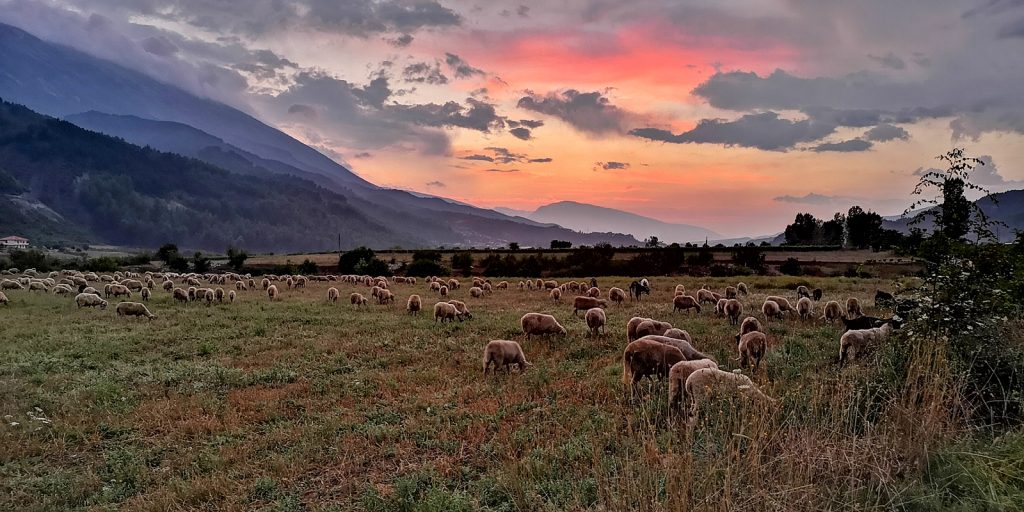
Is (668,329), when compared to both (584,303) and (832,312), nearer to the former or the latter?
(832,312)

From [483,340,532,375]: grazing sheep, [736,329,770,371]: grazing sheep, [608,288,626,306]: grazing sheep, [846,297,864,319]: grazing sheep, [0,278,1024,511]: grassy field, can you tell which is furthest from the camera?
[608,288,626,306]: grazing sheep

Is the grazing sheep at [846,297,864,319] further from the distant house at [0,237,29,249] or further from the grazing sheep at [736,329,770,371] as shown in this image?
the distant house at [0,237,29,249]

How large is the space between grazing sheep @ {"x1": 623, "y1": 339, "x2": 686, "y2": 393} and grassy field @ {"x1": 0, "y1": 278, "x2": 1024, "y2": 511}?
43cm

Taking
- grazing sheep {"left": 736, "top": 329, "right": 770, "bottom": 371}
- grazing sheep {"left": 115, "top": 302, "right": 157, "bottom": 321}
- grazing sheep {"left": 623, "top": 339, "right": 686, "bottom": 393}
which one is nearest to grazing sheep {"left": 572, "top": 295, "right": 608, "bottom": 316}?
grazing sheep {"left": 736, "top": 329, "right": 770, "bottom": 371}

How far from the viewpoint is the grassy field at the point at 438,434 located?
17.3 ft

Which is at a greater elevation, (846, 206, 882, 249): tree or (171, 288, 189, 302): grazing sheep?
(846, 206, 882, 249): tree

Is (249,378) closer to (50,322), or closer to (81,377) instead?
(81,377)

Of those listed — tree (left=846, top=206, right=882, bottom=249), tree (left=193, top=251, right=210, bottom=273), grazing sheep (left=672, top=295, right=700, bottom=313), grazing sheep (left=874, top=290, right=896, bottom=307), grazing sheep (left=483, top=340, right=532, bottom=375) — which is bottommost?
tree (left=193, top=251, right=210, bottom=273)

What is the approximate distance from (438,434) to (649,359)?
456 cm

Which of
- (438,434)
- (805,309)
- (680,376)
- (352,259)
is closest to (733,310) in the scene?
(805,309)

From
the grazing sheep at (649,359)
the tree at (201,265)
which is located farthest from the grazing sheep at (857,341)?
the tree at (201,265)

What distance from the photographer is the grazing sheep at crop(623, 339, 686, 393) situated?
10.3 meters

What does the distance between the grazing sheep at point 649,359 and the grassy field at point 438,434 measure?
433 mm

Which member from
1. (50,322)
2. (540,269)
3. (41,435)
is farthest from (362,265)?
(41,435)
